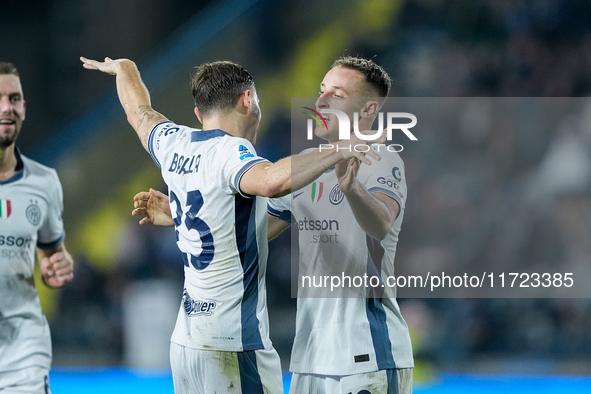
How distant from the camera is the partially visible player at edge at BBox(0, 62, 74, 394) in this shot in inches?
162

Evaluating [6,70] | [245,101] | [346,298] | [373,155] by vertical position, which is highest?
[6,70]

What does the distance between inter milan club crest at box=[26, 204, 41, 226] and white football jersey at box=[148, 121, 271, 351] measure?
1.59 meters

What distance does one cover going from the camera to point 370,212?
2924mm

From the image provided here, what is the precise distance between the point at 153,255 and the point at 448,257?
4.71m

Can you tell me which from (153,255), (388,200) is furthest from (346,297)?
(153,255)

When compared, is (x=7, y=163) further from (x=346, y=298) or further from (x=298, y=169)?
(x=298, y=169)

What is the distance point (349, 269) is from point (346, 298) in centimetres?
13

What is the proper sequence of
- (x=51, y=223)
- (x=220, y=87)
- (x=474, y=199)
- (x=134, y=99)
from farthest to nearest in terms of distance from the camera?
(x=474, y=199) < (x=51, y=223) < (x=134, y=99) < (x=220, y=87)

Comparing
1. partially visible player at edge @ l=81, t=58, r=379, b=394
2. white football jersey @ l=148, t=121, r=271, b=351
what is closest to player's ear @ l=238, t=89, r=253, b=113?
partially visible player at edge @ l=81, t=58, r=379, b=394

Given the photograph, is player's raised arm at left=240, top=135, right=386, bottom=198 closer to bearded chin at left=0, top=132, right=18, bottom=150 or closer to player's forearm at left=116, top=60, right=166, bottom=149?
player's forearm at left=116, top=60, right=166, bottom=149

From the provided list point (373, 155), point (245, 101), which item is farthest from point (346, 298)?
point (245, 101)

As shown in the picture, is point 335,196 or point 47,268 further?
point 47,268

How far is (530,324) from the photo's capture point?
714cm

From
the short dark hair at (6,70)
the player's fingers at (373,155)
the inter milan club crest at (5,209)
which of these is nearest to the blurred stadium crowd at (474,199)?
the player's fingers at (373,155)
